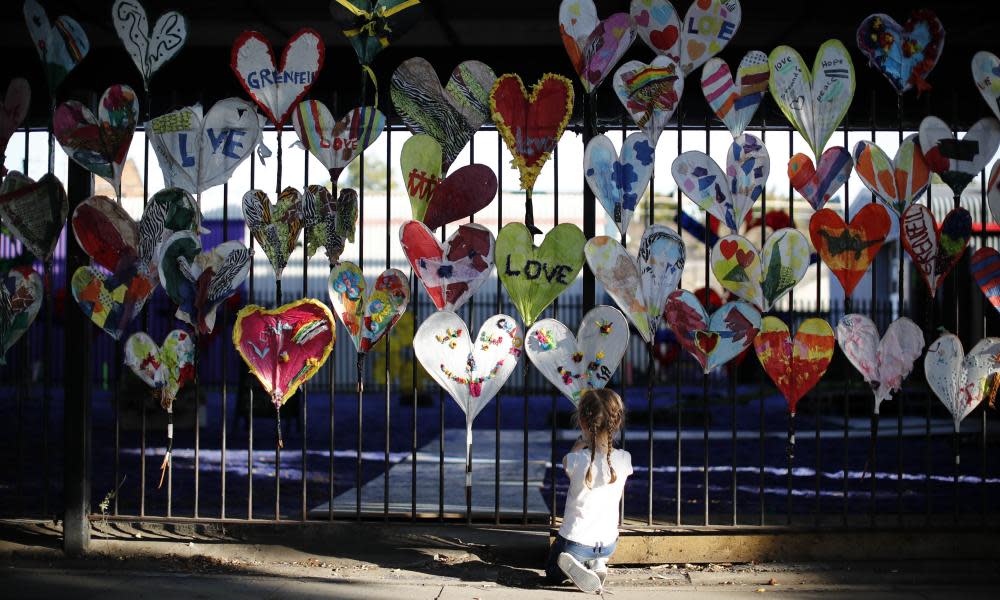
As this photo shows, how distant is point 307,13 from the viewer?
582 cm

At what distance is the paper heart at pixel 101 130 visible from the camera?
189 inches

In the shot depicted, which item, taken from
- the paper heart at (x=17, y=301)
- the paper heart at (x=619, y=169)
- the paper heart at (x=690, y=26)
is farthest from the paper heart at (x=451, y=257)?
the paper heart at (x=17, y=301)

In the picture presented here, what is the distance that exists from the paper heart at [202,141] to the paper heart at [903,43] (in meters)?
3.17

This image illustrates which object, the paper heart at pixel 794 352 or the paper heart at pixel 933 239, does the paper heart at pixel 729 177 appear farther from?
the paper heart at pixel 933 239

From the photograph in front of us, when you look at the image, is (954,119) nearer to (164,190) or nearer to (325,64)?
(325,64)

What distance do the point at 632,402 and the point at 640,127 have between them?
42.5 feet

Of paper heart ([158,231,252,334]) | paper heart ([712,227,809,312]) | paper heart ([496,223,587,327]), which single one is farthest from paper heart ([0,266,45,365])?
paper heart ([712,227,809,312])

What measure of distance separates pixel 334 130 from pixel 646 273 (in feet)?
5.76

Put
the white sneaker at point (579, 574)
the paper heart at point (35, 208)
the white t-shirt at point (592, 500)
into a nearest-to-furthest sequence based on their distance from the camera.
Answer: the white sneaker at point (579, 574), the white t-shirt at point (592, 500), the paper heart at point (35, 208)

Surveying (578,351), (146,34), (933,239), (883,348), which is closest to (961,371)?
(883,348)

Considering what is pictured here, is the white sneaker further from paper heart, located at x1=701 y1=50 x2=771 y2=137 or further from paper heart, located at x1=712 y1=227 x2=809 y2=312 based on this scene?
paper heart, located at x1=701 y1=50 x2=771 y2=137

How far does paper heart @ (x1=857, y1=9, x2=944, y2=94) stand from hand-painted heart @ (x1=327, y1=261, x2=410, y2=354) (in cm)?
266

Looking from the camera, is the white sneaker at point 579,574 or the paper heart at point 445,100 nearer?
the white sneaker at point 579,574

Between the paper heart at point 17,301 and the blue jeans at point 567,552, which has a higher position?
the paper heart at point 17,301
